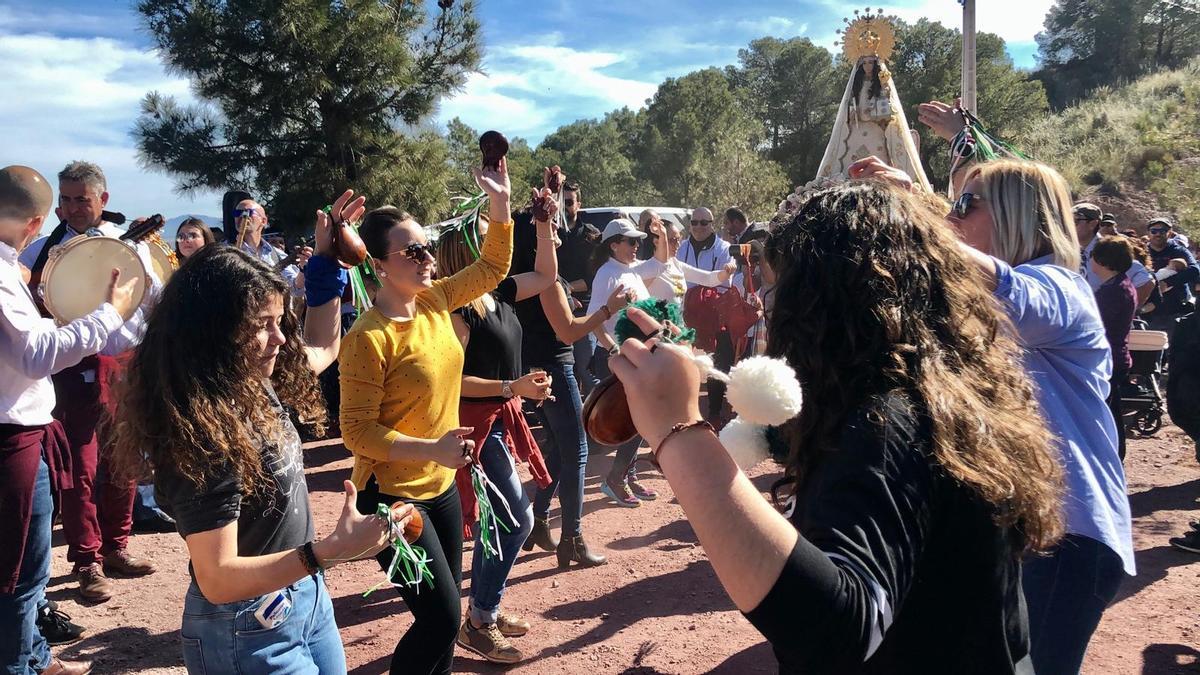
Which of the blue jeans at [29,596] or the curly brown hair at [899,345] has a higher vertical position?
the curly brown hair at [899,345]

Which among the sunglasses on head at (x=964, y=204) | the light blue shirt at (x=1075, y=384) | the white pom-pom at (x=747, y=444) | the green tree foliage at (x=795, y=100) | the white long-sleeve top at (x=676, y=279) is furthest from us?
the green tree foliage at (x=795, y=100)

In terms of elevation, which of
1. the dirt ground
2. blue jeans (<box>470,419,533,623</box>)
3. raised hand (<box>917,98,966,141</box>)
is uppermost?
raised hand (<box>917,98,966,141</box>)

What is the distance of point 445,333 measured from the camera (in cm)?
317

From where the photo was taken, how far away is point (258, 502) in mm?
2057

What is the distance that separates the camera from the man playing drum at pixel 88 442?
4.65 meters

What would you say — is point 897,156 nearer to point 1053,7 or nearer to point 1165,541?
point 1165,541

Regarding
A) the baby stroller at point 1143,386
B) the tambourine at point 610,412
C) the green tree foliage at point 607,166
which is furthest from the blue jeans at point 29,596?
the green tree foliage at point 607,166

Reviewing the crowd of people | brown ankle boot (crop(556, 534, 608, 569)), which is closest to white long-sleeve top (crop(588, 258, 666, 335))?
the crowd of people

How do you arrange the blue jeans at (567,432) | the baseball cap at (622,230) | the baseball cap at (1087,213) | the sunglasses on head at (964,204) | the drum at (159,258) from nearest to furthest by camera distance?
1. the sunglasses on head at (964,204)
2. the drum at (159,258)
3. the blue jeans at (567,432)
4. the baseball cap at (622,230)
5. the baseball cap at (1087,213)

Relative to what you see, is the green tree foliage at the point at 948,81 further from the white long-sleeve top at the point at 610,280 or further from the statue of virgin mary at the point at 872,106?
the white long-sleeve top at the point at 610,280

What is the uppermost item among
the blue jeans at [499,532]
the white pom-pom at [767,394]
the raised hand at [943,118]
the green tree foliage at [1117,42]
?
the green tree foliage at [1117,42]

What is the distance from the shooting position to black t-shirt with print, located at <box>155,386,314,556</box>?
6.18ft

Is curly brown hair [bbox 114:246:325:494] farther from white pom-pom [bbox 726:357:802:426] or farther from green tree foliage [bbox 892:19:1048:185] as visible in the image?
green tree foliage [bbox 892:19:1048:185]

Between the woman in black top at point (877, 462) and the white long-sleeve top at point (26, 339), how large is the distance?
276cm
